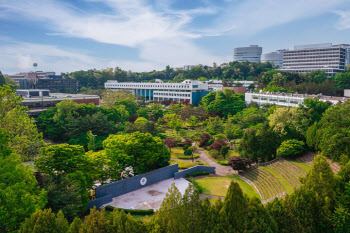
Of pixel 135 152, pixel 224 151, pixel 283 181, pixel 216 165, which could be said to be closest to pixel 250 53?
pixel 224 151

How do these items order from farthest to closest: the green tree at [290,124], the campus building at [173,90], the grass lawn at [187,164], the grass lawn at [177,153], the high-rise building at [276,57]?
the high-rise building at [276,57] < the campus building at [173,90] < the grass lawn at [177,153] < the grass lawn at [187,164] < the green tree at [290,124]

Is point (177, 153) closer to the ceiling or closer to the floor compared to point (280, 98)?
closer to the floor

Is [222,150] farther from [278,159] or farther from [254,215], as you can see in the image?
[254,215]

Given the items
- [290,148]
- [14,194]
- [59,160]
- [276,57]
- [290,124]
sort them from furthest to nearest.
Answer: [276,57] → [290,124] → [290,148] → [59,160] → [14,194]

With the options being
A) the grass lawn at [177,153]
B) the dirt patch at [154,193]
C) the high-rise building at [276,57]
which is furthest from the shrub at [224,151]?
the high-rise building at [276,57]

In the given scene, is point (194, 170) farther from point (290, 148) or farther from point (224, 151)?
point (290, 148)

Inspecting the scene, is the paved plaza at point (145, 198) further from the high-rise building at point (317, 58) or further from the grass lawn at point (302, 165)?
the high-rise building at point (317, 58)

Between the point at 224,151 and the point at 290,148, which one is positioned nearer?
the point at 290,148
